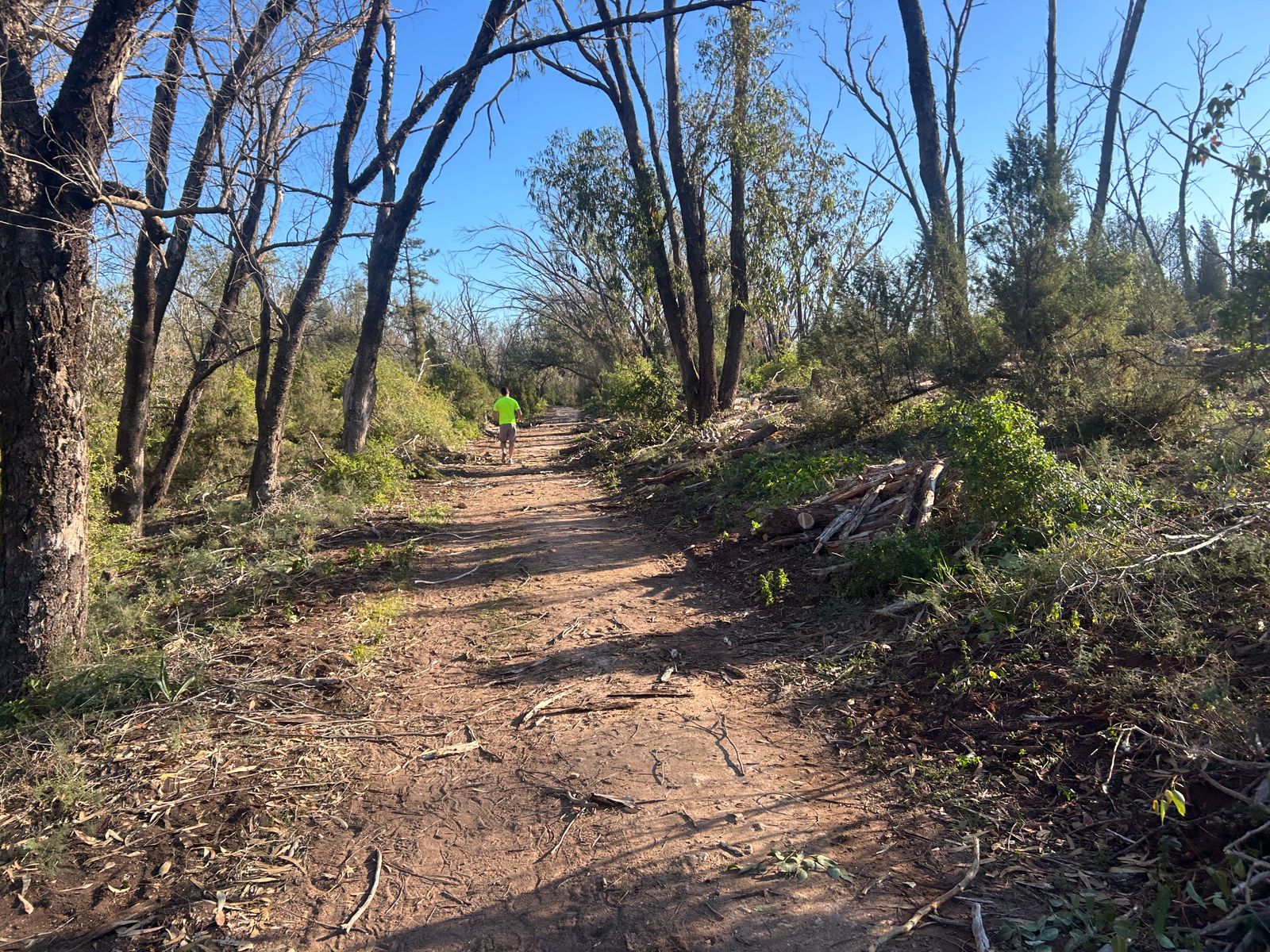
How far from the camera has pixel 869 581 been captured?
6.08m

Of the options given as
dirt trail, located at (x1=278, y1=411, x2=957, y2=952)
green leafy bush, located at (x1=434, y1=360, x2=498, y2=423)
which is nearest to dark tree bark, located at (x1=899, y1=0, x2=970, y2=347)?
dirt trail, located at (x1=278, y1=411, x2=957, y2=952)

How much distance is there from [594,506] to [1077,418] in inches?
266

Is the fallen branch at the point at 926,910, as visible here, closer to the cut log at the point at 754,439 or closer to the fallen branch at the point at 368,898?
the fallen branch at the point at 368,898

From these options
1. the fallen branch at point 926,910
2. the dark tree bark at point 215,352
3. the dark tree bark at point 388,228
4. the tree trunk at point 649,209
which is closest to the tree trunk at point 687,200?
the tree trunk at point 649,209

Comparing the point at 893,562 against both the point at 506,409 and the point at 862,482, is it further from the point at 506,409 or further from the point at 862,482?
the point at 506,409

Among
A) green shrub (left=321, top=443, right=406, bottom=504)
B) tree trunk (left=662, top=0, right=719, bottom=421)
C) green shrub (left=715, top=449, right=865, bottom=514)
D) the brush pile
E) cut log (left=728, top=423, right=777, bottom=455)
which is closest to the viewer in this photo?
green shrub (left=715, top=449, right=865, bottom=514)

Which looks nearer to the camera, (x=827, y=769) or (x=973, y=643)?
(x=827, y=769)

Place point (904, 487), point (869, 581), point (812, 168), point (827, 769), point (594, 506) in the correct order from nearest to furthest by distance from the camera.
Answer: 1. point (827, 769)
2. point (869, 581)
3. point (904, 487)
4. point (594, 506)
5. point (812, 168)

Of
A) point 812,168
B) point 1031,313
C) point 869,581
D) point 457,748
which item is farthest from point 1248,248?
point 812,168

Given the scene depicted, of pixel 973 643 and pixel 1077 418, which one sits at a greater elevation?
pixel 1077 418

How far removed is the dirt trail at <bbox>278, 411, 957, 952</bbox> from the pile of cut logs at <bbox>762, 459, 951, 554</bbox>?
57.7 inches

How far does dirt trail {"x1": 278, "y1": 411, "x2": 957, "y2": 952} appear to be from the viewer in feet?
9.34

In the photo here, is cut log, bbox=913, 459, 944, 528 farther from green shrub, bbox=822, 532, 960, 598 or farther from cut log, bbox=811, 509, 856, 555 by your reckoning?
cut log, bbox=811, 509, 856, 555

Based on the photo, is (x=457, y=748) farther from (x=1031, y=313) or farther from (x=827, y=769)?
(x=1031, y=313)
